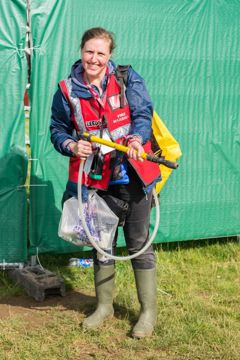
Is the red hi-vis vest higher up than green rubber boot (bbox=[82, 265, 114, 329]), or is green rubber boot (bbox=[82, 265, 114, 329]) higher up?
the red hi-vis vest

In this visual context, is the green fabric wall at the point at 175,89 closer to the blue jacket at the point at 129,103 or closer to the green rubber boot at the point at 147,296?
the blue jacket at the point at 129,103

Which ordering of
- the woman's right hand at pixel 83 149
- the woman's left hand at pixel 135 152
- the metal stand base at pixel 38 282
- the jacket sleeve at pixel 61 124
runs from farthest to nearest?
the metal stand base at pixel 38 282, the jacket sleeve at pixel 61 124, the woman's right hand at pixel 83 149, the woman's left hand at pixel 135 152

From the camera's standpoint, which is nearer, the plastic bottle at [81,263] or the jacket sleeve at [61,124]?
the jacket sleeve at [61,124]

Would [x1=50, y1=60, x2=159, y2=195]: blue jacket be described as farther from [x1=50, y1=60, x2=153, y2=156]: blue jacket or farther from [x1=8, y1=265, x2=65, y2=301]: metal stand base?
[x1=8, y1=265, x2=65, y2=301]: metal stand base

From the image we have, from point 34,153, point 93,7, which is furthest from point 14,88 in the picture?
point 93,7

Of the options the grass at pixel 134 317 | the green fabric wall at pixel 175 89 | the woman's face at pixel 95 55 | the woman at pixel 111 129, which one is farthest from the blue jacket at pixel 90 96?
the grass at pixel 134 317

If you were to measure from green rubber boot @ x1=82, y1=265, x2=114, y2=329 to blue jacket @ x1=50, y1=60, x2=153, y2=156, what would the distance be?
87cm

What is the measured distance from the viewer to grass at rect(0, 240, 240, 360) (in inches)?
151

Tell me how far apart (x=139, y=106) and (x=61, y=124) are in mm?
517

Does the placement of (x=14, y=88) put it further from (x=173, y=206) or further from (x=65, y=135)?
(x=173, y=206)

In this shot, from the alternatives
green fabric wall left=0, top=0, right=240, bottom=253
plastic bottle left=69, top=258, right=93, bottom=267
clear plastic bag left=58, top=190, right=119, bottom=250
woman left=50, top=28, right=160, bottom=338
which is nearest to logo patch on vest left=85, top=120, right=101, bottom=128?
woman left=50, top=28, right=160, bottom=338

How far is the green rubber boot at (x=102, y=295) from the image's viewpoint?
4.18 m

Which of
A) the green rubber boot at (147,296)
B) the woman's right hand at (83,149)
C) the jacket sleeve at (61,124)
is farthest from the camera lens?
the green rubber boot at (147,296)

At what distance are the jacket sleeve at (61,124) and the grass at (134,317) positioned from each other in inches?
47.5
